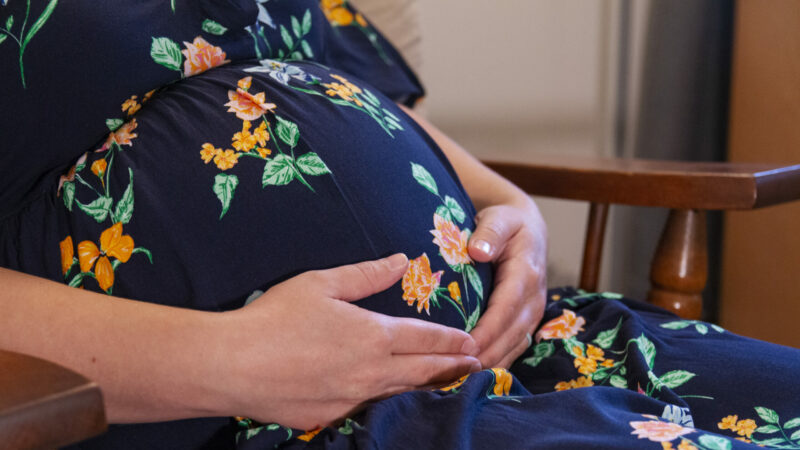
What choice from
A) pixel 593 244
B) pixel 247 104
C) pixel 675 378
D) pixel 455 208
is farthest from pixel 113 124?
pixel 593 244

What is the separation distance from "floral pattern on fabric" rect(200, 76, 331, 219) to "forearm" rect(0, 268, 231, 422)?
12cm

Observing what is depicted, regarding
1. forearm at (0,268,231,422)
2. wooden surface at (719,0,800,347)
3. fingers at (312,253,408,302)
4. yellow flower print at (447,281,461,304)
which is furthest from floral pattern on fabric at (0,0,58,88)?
wooden surface at (719,0,800,347)

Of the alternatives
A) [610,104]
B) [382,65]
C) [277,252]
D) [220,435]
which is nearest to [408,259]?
[277,252]

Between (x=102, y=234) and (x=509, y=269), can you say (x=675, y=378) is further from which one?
(x=102, y=234)

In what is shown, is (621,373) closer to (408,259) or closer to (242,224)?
(408,259)

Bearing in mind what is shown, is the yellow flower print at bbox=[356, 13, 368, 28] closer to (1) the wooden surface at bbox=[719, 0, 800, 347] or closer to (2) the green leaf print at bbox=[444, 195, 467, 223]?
(2) the green leaf print at bbox=[444, 195, 467, 223]

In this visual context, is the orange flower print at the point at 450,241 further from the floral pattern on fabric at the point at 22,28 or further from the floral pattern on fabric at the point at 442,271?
the floral pattern on fabric at the point at 22,28

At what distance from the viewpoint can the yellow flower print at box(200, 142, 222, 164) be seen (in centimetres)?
67

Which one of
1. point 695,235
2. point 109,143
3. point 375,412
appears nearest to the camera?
point 375,412

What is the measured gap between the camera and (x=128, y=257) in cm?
63

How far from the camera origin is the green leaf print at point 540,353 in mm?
800

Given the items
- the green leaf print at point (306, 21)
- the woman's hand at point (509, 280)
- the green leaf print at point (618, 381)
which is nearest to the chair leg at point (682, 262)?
the woman's hand at point (509, 280)

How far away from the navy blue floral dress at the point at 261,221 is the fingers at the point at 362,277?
0.06 feet

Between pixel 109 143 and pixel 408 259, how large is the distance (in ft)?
0.97
